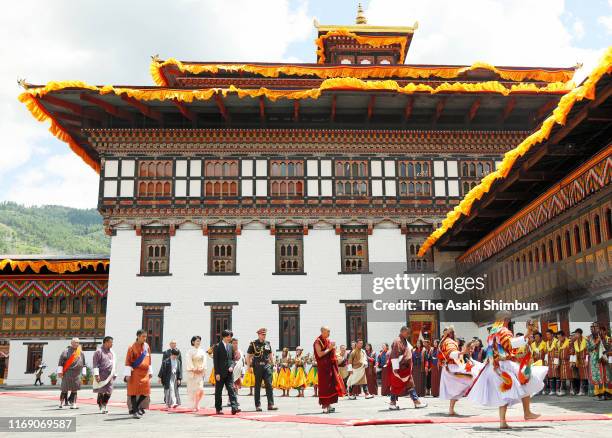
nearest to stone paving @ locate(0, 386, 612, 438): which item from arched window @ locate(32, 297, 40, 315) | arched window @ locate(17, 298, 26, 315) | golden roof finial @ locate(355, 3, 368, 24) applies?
arched window @ locate(32, 297, 40, 315)

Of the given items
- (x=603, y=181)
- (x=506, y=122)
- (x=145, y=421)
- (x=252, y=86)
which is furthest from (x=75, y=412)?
(x=506, y=122)

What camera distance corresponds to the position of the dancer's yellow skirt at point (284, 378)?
18766 mm

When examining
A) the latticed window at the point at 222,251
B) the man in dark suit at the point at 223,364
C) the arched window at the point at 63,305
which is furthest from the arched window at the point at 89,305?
the man in dark suit at the point at 223,364

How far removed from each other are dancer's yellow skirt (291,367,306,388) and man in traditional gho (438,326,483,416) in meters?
8.12

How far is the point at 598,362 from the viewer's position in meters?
12.7

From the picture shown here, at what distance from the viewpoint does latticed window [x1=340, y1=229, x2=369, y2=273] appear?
25.6 m

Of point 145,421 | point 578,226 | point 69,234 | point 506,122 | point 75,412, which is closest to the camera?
point 145,421

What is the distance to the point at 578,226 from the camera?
14.7 metres

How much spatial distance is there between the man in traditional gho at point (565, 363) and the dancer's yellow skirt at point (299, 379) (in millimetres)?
7078

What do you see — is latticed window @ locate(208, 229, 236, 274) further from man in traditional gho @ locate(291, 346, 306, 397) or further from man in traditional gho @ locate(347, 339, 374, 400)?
man in traditional gho @ locate(347, 339, 374, 400)

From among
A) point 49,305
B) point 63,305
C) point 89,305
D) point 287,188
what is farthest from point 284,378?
point 49,305

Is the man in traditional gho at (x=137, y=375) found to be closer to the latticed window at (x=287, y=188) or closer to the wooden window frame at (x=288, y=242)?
the wooden window frame at (x=288, y=242)

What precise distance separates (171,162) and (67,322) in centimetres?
870

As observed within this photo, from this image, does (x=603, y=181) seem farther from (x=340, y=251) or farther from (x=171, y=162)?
(x=171, y=162)
